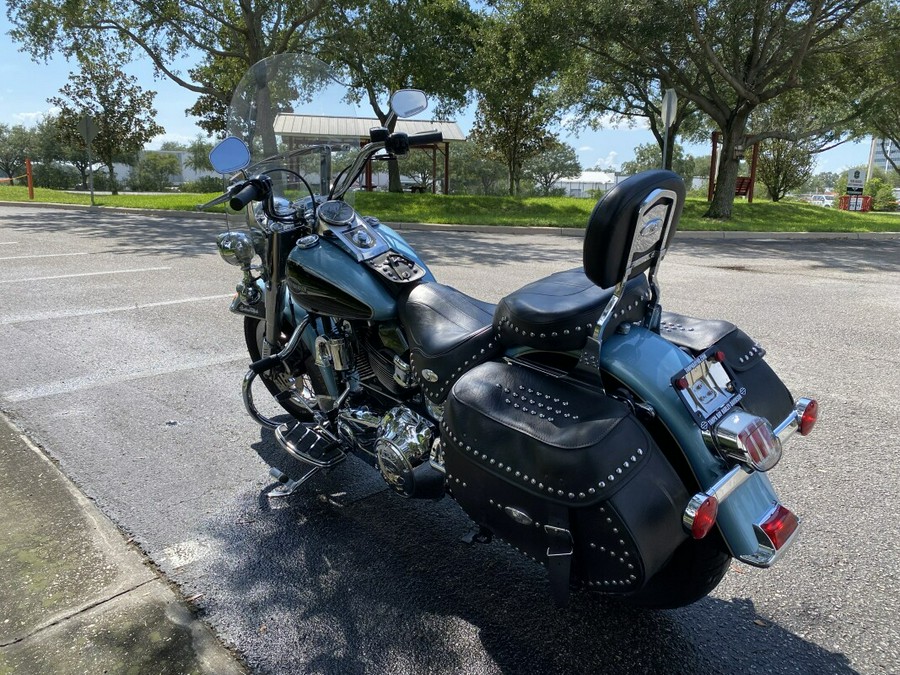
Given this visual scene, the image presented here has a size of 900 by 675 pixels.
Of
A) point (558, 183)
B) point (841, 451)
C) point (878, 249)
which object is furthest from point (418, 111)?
point (558, 183)

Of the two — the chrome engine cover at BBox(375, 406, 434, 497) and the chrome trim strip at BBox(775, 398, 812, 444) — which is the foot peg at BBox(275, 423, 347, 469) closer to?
the chrome engine cover at BBox(375, 406, 434, 497)

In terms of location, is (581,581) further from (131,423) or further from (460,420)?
(131,423)

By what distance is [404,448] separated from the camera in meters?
2.38

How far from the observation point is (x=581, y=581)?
5.92ft

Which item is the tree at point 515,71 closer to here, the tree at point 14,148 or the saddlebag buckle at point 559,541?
the saddlebag buckle at point 559,541

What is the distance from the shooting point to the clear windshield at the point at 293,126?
3.29 metres

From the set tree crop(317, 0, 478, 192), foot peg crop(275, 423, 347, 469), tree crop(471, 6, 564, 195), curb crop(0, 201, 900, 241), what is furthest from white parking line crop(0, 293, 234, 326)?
tree crop(317, 0, 478, 192)

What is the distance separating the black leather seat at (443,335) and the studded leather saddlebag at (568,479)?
0.28 m

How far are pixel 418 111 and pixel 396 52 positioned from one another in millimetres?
19811

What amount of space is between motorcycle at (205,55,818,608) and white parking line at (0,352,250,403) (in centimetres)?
235

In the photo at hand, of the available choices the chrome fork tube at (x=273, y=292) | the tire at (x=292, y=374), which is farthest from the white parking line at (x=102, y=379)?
the chrome fork tube at (x=273, y=292)

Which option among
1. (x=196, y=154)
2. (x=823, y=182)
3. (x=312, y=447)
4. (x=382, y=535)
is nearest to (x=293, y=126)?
(x=312, y=447)

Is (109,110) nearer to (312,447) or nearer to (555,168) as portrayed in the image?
(312,447)

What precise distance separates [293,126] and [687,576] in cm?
280
